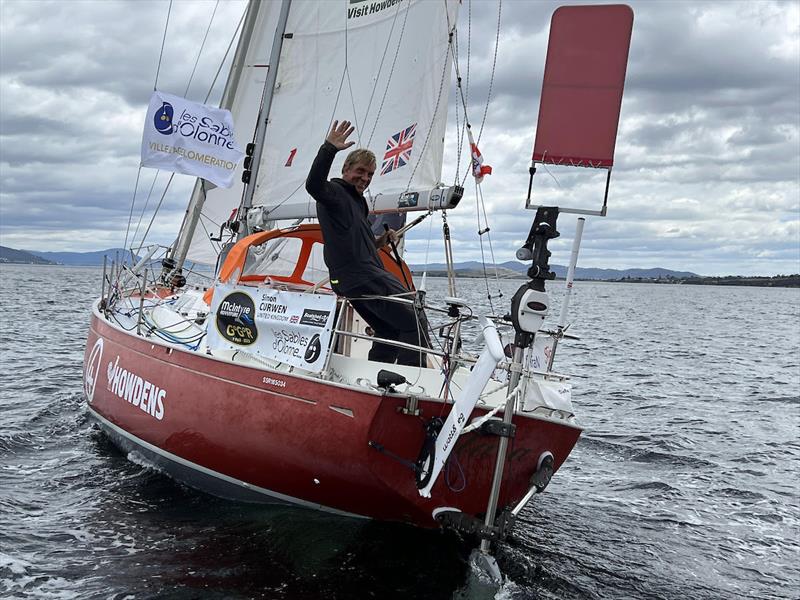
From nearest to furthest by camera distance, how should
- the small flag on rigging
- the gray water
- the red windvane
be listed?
the red windvane < the gray water < the small flag on rigging

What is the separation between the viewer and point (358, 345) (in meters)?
7.41

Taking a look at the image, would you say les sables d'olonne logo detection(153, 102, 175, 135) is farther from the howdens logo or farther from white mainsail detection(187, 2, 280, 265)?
the howdens logo

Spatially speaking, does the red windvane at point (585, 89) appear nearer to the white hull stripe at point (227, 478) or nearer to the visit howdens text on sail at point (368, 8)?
the white hull stripe at point (227, 478)

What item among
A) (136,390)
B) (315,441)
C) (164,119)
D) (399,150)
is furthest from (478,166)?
(136,390)

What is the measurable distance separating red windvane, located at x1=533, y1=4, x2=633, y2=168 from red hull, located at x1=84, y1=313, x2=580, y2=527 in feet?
5.89

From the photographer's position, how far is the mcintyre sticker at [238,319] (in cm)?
612

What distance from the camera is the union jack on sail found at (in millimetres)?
7867

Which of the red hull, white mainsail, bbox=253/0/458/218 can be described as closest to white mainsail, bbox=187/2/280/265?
white mainsail, bbox=253/0/458/218

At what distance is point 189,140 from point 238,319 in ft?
9.69

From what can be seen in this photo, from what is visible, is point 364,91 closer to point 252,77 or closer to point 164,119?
point 164,119

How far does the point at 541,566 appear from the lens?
5.86m

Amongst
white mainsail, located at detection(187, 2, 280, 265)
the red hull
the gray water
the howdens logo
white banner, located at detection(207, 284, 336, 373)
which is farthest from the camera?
white mainsail, located at detection(187, 2, 280, 265)

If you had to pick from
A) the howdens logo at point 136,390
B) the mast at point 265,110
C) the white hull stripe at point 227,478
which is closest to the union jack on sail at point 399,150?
the mast at point 265,110

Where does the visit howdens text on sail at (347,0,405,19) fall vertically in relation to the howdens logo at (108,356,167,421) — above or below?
above
